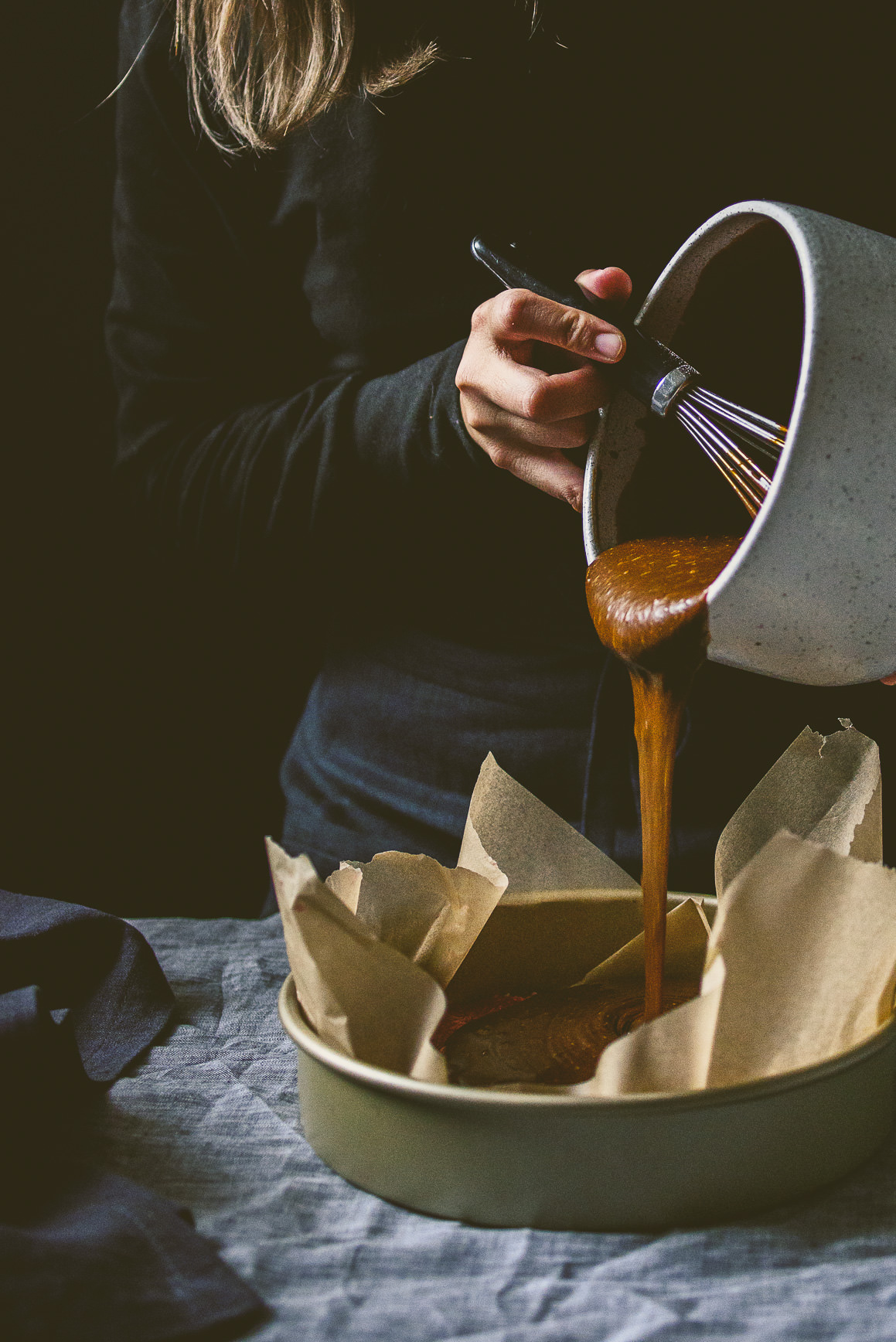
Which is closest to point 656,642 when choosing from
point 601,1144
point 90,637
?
point 601,1144

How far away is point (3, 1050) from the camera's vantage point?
1.76 feet

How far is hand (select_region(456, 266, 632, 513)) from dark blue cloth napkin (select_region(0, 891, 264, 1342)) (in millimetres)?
379

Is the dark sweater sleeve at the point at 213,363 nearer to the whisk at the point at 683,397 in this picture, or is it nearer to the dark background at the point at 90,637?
the dark background at the point at 90,637

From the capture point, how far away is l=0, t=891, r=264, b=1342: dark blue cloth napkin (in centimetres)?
41

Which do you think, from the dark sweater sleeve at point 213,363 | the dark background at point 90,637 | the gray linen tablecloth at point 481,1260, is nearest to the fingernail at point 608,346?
the dark sweater sleeve at point 213,363

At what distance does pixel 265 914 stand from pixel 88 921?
1.03ft

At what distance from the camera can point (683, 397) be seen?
618mm

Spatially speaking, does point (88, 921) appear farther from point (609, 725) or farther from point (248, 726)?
point (248, 726)

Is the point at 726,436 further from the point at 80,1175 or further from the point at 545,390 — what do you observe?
A: the point at 80,1175

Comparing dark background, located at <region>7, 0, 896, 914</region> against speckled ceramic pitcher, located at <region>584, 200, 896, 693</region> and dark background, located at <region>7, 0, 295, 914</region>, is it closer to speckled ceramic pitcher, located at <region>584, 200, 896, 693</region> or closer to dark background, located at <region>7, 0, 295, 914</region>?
dark background, located at <region>7, 0, 295, 914</region>

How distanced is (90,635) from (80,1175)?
2.90ft

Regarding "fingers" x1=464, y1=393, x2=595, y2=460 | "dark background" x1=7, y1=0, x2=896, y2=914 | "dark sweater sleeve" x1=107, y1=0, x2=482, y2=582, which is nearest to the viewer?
"fingers" x1=464, y1=393, x2=595, y2=460

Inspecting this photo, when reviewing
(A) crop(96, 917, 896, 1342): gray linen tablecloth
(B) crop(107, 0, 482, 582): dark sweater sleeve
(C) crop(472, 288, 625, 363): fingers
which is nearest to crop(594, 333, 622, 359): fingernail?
(C) crop(472, 288, 625, 363): fingers

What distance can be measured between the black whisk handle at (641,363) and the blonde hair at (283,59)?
12.1 inches
